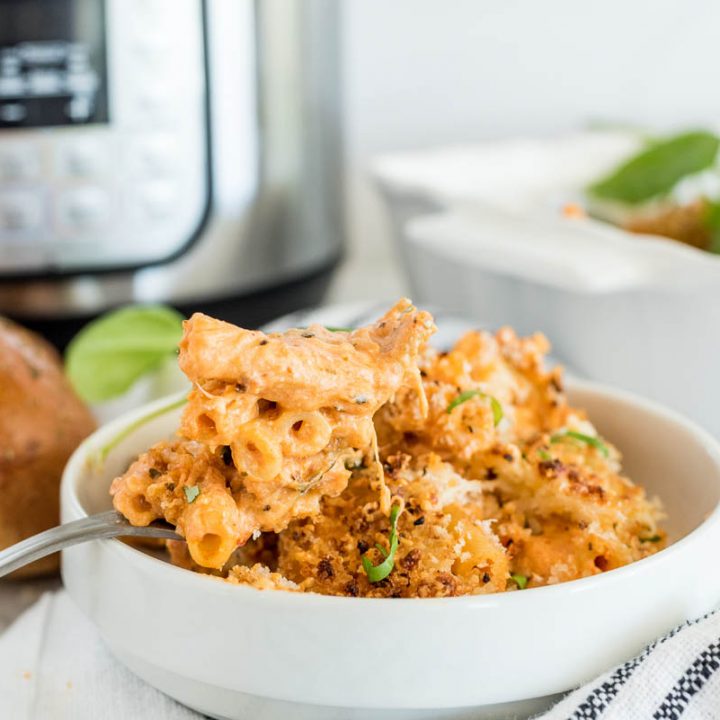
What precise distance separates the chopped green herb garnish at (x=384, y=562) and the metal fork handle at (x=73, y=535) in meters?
0.08

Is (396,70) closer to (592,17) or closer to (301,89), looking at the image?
(592,17)

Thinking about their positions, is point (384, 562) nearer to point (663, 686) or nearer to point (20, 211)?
point (663, 686)

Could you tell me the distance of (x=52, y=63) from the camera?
2.97 feet

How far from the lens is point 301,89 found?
1014mm

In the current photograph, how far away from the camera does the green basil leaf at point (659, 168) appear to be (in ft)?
3.42

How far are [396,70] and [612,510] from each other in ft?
3.29

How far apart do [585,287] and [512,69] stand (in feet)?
2.51

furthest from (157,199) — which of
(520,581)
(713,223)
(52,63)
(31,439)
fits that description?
(520,581)

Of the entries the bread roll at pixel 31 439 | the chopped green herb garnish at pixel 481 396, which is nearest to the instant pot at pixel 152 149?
the bread roll at pixel 31 439

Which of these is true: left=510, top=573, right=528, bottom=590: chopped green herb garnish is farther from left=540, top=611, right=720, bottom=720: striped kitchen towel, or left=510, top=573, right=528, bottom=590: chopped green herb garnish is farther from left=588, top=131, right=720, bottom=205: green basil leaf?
left=588, top=131, right=720, bottom=205: green basil leaf

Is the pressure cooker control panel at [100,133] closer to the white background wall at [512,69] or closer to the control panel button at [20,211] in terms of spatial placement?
the control panel button at [20,211]

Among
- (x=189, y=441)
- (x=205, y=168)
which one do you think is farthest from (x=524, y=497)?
(x=205, y=168)

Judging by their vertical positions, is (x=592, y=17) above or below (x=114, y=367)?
above

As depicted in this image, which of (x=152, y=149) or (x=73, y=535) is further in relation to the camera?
(x=152, y=149)
